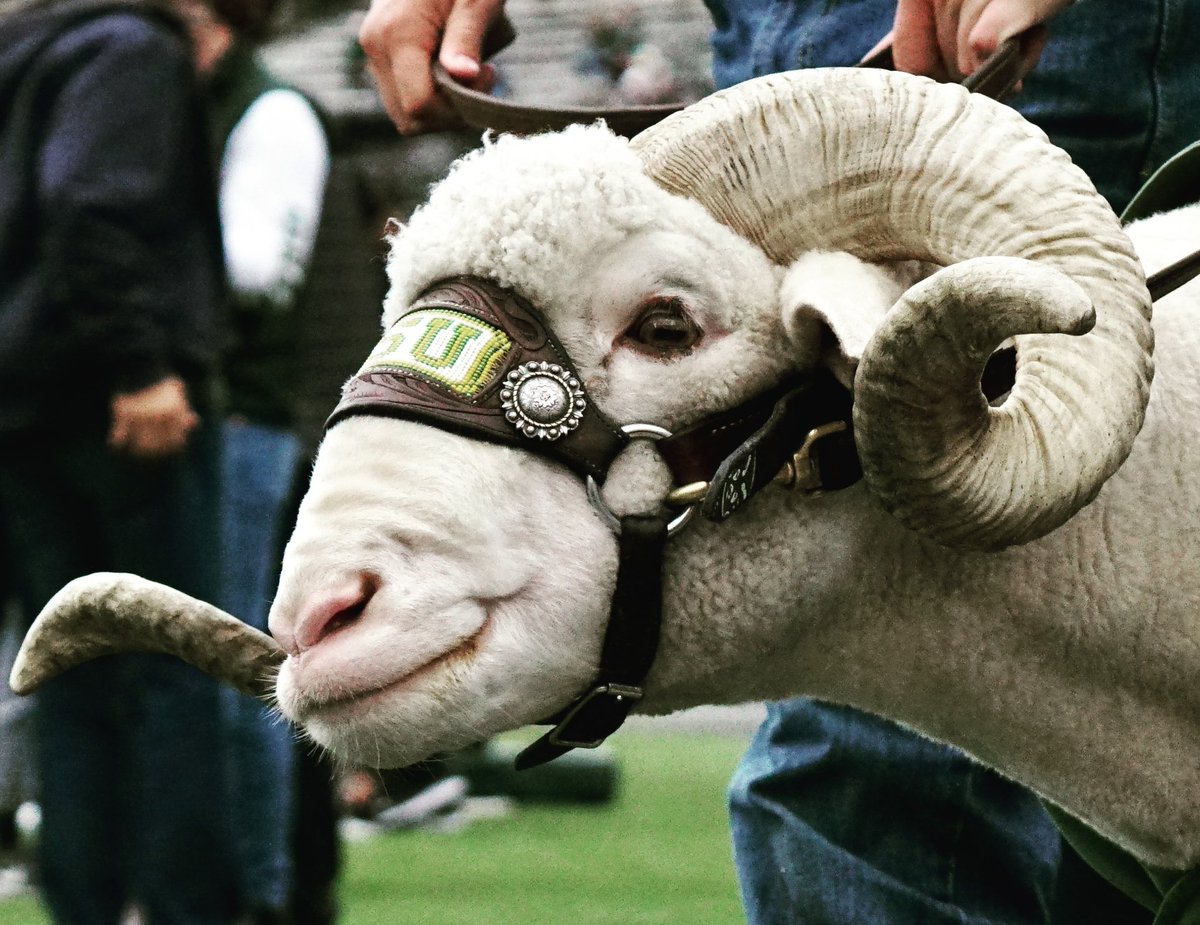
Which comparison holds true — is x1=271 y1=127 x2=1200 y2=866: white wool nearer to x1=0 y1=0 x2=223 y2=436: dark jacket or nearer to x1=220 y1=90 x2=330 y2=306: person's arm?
x1=0 y1=0 x2=223 y2=436: dark jacket

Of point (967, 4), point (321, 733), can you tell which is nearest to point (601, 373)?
point (321, 733)

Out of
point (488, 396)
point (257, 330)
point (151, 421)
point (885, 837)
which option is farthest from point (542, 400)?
point (257, 330)

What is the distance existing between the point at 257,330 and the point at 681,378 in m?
3.72

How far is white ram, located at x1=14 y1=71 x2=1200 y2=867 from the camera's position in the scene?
225cm

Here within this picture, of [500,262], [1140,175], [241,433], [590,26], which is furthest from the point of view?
[590,26]

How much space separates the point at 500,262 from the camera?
2418 mm

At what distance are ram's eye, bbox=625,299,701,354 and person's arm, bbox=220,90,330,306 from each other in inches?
139

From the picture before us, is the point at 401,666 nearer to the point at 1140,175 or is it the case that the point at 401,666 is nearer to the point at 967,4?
the point at 967,4

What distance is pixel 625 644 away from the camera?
95.3 inches

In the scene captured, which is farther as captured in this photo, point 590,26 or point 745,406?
point 590,26

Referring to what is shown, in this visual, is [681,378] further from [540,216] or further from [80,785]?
[80,785]

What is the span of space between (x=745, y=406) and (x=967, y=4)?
701 mm

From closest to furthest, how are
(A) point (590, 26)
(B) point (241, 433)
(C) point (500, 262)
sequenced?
(C) point (500, 262)
(B) point (241, 433)
(A) point (590, 26)

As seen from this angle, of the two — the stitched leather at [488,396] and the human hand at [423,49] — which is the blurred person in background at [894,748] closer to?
the human hand at [423,49]
